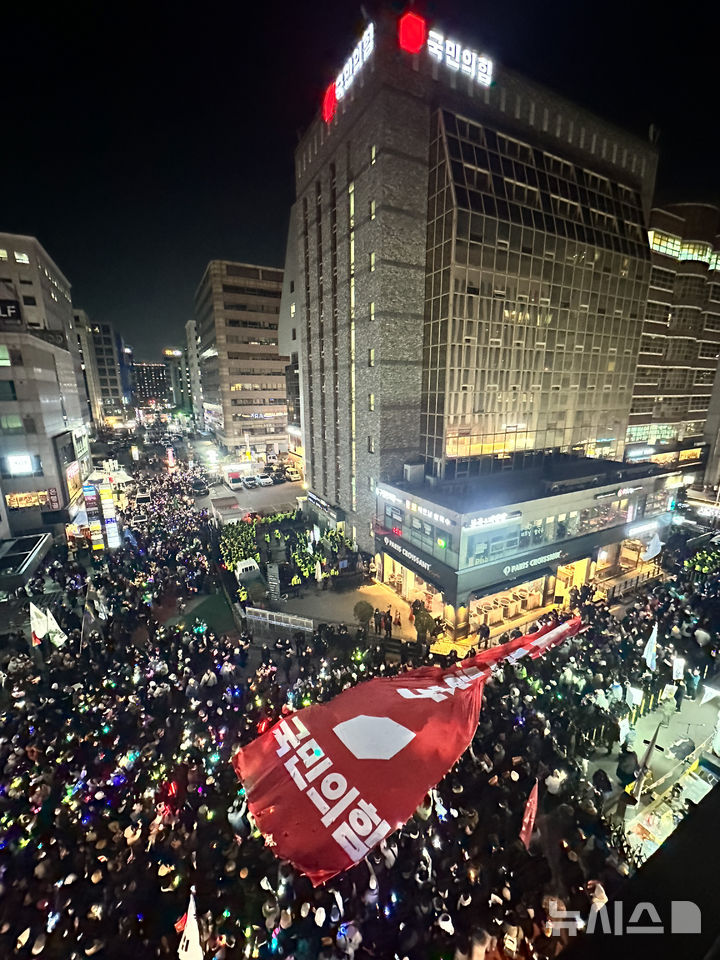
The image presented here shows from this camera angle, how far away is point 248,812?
968 centimetres

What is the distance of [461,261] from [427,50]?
11.5 m

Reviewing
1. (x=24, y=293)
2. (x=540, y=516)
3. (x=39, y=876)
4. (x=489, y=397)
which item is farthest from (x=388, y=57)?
(x=24, y=293)

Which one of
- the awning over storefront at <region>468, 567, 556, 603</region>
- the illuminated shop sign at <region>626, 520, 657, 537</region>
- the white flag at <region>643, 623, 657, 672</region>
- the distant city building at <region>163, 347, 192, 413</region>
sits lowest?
the awning over storefront at <region>468, 567, 556, 603</region>

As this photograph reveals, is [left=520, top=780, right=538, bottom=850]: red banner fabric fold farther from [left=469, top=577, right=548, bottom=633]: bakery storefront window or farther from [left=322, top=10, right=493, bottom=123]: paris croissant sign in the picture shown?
[left=322, top=10, right=493, bottom=123]: paris croissant sign

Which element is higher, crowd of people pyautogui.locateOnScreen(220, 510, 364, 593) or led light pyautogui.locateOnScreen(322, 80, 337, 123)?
led light pyautogui.locateOnScreen(322, 80, 337, 123)

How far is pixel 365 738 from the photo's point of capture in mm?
8438

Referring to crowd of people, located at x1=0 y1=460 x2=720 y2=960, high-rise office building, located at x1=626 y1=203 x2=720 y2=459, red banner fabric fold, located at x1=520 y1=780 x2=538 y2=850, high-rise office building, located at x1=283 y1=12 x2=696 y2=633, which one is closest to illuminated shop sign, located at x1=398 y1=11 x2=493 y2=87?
high-rise office building, located at x1=283 y1=12 x2=696 y2=633

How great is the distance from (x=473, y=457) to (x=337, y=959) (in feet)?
76.9

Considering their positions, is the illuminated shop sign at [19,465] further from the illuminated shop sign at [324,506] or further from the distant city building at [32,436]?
the illuminated shop sign at [324,506]

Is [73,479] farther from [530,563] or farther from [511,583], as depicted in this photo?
[530,563]

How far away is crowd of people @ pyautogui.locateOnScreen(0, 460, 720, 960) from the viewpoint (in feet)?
23.8

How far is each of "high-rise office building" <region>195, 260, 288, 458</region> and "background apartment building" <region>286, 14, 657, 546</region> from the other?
110 feet

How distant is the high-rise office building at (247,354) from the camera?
6231 centimetres

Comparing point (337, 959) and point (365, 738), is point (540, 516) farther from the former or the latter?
point (337, 959)
